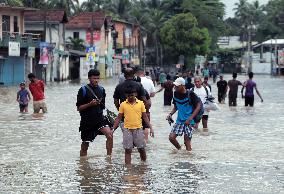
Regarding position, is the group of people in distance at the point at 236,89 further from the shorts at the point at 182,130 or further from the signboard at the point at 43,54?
the signboard at the point at 43,54

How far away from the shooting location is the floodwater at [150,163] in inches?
408

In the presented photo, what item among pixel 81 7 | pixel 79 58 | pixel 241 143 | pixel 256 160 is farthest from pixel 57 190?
pixel 81 7

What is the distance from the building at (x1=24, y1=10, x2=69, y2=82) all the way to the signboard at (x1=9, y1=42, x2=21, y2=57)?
8269 mm

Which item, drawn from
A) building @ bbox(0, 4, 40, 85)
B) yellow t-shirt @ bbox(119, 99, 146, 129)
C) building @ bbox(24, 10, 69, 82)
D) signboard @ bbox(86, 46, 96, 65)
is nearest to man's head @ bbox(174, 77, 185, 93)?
yellow t-shirt @ bbox(119, 99, 146, 129)

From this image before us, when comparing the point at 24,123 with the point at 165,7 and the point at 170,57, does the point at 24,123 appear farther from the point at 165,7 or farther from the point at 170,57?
the point at 165,7

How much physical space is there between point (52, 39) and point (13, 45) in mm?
17353

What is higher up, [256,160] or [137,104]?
[137,104]

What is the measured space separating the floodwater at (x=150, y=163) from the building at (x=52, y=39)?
45929 millimetres

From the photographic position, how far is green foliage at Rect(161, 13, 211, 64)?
9762 cm

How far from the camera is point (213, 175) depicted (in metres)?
11.3

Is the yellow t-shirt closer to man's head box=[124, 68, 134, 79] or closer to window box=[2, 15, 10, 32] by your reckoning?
man's head box=[124, 68, 134, 79]

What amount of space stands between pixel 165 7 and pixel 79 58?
123ft

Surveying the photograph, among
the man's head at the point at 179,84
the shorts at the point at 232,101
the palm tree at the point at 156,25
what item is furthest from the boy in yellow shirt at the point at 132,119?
the palm tree at the point at 156,25

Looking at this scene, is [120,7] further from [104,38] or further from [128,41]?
[104,38]
